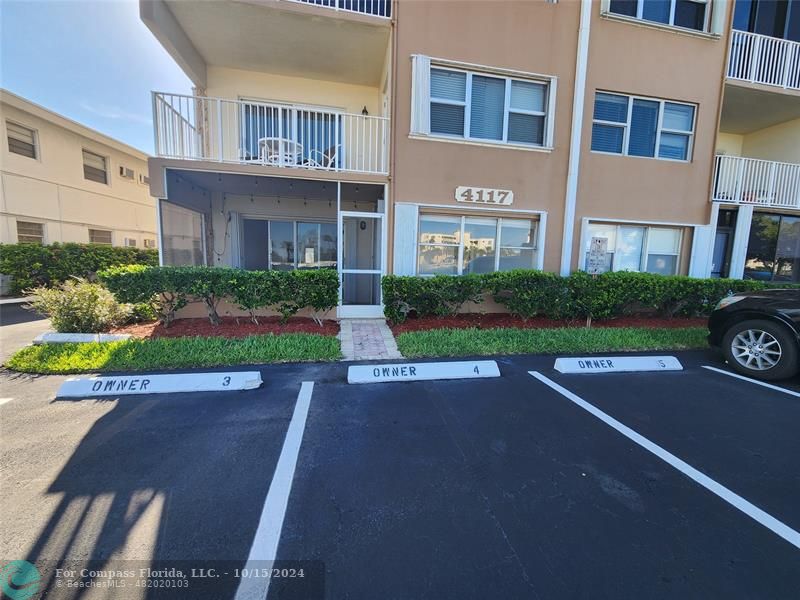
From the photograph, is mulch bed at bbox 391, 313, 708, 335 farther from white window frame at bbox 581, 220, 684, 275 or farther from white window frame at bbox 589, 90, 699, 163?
white window frame at bbox 589, 90, 699, 163

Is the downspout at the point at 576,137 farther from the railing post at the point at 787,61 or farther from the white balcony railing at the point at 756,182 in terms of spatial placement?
the railing post at the point at 787,61

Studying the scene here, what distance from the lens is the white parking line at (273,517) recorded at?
187cm

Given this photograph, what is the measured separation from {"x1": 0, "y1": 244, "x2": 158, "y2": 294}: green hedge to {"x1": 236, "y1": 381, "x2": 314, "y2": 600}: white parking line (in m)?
11.7

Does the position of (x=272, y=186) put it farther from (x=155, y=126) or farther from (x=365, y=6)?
(x=365, y=6)

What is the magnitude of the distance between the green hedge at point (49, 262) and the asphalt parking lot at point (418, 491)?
9.76m

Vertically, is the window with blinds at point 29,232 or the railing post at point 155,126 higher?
the railing post at point 155,126

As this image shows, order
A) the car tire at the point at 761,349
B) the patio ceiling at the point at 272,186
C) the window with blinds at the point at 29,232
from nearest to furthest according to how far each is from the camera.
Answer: the car tire at the point at 761,349
the patio ceiling at the point at 272,186
the window with blinds at the point at 29,232

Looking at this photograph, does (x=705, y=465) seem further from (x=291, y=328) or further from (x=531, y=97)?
(x=531, y=97)

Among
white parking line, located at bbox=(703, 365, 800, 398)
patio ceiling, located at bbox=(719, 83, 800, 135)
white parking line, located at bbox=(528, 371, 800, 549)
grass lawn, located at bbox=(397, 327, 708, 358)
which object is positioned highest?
patio ceiling, located at bbox=(719, 83, 800, 135)

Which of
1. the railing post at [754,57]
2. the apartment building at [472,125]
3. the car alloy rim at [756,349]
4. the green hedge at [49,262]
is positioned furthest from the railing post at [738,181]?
the green hedge at [49,262]

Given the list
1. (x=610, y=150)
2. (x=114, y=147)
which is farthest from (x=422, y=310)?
(x=114, y=147)

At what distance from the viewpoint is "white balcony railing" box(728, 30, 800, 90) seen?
909 cm

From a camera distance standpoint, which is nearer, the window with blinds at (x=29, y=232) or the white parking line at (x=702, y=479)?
the white parking line at (x=702, y=479)

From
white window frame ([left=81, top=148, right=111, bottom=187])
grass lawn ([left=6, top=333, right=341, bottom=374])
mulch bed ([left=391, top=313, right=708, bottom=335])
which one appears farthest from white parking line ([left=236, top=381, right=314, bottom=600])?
white window frame ([left=81, top=148, right=111, bottom=187])
